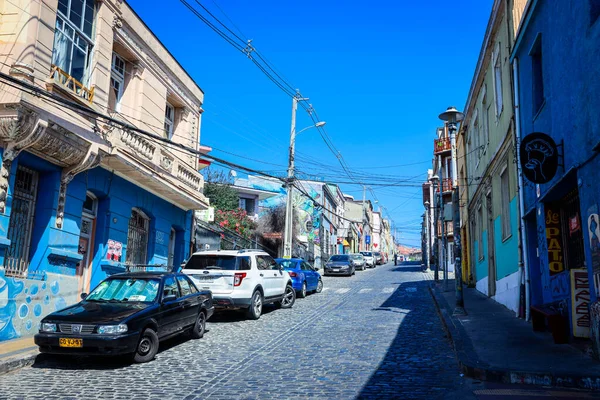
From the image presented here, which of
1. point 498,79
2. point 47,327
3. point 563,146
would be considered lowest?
point 47,327

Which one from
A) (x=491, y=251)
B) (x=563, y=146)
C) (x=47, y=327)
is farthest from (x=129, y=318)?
(x=491, y=251)

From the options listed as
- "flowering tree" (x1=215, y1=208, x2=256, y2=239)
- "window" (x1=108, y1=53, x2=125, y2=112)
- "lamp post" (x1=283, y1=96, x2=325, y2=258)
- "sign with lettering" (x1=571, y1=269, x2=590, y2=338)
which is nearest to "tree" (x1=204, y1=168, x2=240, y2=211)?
"flowering tree" (x1=215, y1=208, x2=256, y2=239)

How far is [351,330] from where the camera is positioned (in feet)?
38.7

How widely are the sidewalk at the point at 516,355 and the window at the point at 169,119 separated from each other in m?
11.3

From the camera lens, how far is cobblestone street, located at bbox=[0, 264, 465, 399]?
670 centimetres

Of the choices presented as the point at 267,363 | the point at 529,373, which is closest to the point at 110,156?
the point at 267,363

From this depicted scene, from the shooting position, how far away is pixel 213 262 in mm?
13625

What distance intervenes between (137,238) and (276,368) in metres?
9.41

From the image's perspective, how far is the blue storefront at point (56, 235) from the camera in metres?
10.3

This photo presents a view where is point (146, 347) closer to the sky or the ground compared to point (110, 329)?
closer to the ground

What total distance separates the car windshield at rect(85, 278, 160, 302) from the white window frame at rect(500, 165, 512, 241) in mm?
9477

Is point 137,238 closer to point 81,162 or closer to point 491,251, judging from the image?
point 81,162

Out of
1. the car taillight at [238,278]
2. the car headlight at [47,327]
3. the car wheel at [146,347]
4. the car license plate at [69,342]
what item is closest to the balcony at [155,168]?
the car taillight at [238,278]

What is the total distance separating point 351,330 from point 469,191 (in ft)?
44.6
